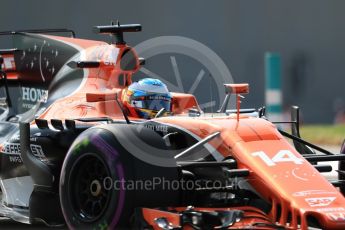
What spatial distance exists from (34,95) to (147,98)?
1.52 m

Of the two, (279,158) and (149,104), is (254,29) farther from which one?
(279,158)

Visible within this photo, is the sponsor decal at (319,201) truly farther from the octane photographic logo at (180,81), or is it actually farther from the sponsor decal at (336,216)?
the octane photographic logo at (180,81)

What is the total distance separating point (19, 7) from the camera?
53.6 feet

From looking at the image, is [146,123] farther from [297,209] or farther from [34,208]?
[297,209]

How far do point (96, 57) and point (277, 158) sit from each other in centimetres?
260

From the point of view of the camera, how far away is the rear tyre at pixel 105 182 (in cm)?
616

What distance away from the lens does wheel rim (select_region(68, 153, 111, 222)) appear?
21.3 feet

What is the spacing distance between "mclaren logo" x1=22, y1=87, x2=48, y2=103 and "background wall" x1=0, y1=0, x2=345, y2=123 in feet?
24.9

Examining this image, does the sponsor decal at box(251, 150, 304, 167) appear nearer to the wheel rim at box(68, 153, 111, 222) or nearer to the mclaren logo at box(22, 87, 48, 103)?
the wheel rim at box(68, 153, 111, 222)

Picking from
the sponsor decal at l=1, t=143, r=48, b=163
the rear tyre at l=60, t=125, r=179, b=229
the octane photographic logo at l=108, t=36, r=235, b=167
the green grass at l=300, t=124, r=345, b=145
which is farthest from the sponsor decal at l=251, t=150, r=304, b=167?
the green grass at l=300, t=124, r=345, b=145

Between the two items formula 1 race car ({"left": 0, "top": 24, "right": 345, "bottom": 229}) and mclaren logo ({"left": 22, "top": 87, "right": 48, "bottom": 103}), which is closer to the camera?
formula 1 race car ({"left": 0, "top": 24, "right": 345, "bottom": 229})

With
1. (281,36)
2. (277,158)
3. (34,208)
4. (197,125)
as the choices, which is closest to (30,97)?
(34,208)

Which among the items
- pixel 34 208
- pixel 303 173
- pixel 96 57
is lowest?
pixel 34 208

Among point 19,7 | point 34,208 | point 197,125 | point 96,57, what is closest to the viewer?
point 197,125
